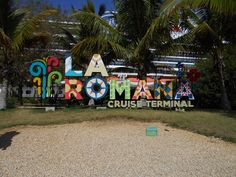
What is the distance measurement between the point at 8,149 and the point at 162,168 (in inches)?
162

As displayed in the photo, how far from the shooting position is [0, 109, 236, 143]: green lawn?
38.4 feet

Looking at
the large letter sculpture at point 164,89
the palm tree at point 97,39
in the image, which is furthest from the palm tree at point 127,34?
the large letter sculpture at point 164,89

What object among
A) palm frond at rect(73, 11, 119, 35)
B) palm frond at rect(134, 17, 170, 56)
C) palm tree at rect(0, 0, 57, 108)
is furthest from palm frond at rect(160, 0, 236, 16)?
palm tree at rect(0, 0, 57, 108)

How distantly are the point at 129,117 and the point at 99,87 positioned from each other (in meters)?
2.72

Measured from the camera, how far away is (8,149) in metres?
8.91

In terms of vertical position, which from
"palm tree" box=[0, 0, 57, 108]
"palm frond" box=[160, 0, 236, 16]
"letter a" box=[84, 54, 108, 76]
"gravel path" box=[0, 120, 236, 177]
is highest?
"palm tree" box=[0, 0, 57, 108]

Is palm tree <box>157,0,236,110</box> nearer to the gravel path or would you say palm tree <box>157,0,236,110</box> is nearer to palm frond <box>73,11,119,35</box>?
palm frond <box>73,11,119,35</box>

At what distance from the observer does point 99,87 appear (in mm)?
15141

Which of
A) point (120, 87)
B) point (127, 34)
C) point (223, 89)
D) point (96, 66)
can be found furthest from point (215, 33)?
point (96, 66)

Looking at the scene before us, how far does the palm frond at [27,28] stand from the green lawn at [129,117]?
132 inches

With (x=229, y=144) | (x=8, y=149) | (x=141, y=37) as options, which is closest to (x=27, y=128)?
(x=8, y=149)

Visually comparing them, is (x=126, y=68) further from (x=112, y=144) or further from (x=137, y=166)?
(x=137, y=166)

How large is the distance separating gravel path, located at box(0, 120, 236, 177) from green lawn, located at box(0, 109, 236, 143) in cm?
65

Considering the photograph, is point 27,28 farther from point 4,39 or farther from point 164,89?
point 164,89
